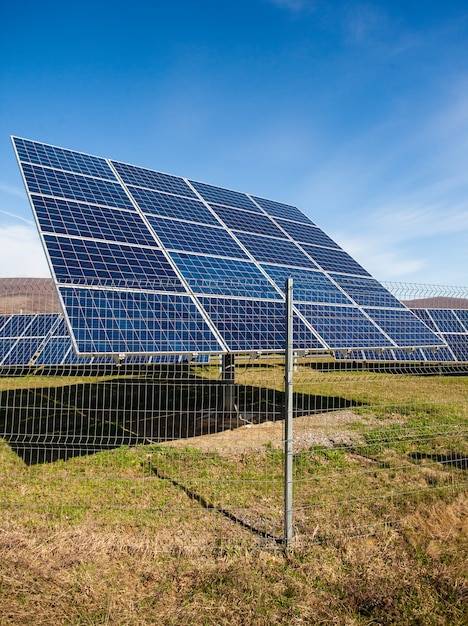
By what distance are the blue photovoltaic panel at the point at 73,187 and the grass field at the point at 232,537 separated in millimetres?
6629

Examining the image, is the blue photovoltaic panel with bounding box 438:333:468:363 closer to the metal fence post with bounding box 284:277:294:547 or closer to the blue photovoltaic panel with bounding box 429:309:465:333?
the blue photovoltaic panel with bounding box 429:309:465:333

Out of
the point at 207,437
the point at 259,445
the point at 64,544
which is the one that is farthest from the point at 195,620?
the point at 207,437

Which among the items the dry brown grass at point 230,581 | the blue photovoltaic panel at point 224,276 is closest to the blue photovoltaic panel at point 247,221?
the blue photovoltaic panel at point 224,276

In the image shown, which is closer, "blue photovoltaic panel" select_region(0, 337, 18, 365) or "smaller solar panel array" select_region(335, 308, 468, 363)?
"smaller solar panel array" select_region(335, 308, 468, 363)

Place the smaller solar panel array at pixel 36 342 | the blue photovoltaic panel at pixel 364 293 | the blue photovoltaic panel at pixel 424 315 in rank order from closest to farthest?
the blue photovoltaic panel at pixel 364 293
the smaller solar panel array at pixel 36 342
the blue photovoltaic panel at pixel 424 315

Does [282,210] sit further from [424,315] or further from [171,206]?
[424,315]

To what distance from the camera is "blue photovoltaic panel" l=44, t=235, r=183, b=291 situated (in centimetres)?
903

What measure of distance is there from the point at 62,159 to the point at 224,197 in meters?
6.69

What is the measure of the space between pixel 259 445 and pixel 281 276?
206 inches

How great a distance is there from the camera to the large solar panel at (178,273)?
28.7 feet

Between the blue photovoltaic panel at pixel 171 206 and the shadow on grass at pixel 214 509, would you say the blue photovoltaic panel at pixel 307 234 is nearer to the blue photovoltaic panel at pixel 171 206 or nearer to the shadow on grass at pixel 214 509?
the blue photovoltaic panel at pixel 171 206

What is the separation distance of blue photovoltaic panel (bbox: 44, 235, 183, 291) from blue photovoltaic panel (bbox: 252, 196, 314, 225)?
10.1m

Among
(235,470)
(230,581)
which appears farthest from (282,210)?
(230,581)

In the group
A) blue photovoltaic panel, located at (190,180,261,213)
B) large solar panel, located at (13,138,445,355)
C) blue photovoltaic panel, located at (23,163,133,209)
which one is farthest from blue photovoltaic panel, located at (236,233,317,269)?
blue photovoltaic panel, located at (23,163,133,209)
